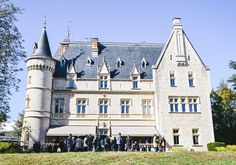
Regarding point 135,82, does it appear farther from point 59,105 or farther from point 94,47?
point 59,105

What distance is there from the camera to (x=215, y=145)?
2881 centimetres

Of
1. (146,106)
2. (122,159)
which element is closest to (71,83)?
(146,106)

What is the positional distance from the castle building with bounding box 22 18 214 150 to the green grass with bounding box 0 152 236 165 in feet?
38.3

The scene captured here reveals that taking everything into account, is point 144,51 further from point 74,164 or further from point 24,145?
point 74,164

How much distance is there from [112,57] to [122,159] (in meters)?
21.0

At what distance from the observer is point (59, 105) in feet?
106

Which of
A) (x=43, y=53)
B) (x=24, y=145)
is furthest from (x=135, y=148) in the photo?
(x=43, y=53)

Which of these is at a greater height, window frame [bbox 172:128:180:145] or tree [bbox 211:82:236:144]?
tree [bbox 211:82:236:144]

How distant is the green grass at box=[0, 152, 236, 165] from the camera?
54.8ft

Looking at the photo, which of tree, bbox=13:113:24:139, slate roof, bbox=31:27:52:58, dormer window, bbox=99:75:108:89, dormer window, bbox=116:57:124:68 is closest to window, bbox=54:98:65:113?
dormer window, bbox=99:75:108:89

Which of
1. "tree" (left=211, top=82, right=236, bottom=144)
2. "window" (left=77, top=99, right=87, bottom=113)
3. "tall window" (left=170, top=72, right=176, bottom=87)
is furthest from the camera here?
"tree" (left=211, top=82, right=236, bottom=144)

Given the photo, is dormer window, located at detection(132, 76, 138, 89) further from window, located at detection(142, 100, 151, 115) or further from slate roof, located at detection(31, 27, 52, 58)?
slate roof, located at detection(31, 27, 52, 58)

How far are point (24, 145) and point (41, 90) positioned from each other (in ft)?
21.2

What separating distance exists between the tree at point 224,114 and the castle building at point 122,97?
590 cm
